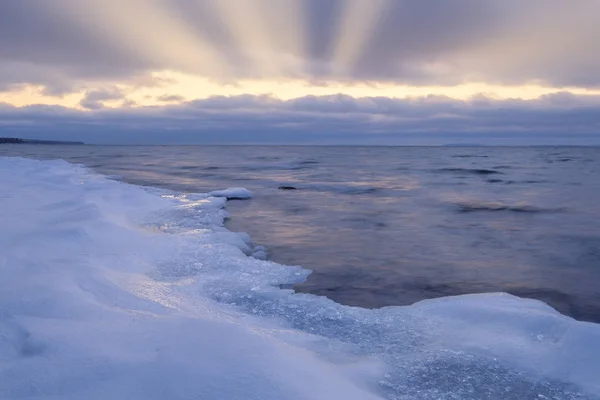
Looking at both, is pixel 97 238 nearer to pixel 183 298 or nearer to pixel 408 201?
pixel 183 298

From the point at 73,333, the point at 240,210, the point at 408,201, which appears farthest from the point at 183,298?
the point at 408,201

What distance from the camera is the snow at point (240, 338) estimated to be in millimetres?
2822

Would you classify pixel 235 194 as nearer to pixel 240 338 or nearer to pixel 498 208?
pixel 498 208

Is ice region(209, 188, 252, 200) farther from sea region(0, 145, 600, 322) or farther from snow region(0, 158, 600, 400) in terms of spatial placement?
snow region(0, 158, 600, 400)

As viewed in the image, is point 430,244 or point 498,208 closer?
point 430,244

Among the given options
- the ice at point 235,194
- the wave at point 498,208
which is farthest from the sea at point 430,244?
the ice at point 235,194

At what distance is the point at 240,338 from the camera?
3346 mm

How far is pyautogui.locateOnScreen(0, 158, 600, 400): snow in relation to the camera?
282 cm

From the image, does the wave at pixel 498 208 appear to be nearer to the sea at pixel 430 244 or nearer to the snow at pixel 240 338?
the sea at pixel 430 244

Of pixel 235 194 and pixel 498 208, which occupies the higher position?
pixel 235 194

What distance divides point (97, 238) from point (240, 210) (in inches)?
235

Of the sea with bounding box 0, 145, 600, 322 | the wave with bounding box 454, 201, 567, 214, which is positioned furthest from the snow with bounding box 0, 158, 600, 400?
the wave with bounding box 454, 201, 567, 214

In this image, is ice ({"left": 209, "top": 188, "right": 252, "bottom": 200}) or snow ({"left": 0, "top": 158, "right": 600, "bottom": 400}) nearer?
snow ({"left": 0, "top": 158, "right": 600, "bottom": 400})

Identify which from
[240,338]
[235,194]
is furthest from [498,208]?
[240,338]
